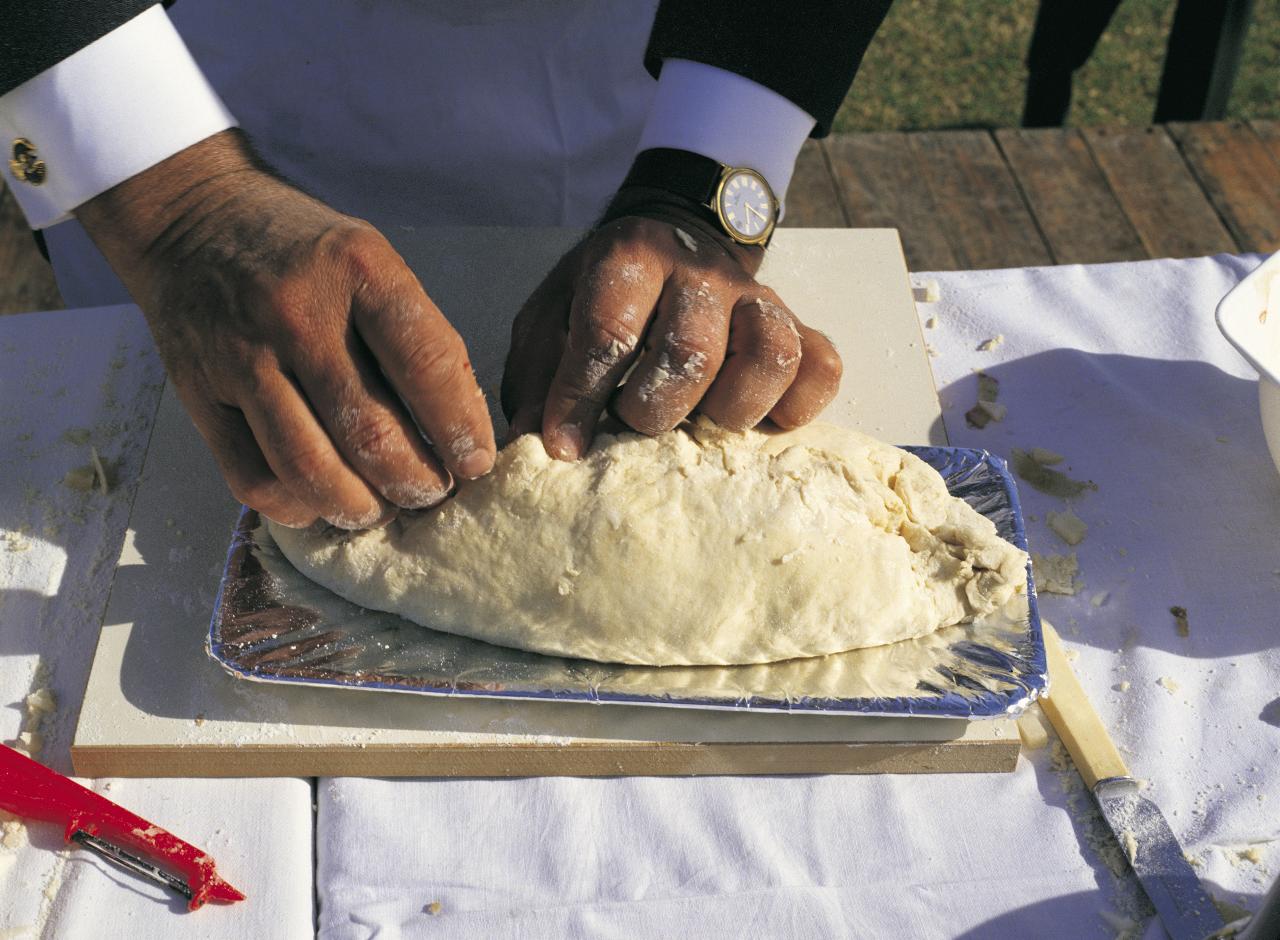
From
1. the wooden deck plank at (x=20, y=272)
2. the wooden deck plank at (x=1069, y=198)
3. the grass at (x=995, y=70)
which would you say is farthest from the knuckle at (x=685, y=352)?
the grass at (x=995, y=70)

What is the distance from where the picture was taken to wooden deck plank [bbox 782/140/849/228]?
10.8ft

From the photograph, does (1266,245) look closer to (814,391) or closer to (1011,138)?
(1011,138)

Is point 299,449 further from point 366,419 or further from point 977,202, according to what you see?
point 977,202

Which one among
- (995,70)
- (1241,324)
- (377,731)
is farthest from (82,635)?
(995,70)

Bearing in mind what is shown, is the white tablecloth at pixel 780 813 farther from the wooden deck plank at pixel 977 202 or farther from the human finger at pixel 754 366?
the wooden deck plank at pixel 977 202

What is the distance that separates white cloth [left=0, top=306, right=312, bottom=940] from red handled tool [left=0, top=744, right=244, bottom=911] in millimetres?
27

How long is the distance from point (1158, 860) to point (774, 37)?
1398mm

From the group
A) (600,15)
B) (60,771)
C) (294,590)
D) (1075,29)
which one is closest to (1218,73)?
(1075,29)

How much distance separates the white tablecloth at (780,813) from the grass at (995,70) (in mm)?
3614

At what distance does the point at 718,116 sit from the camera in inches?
72.3

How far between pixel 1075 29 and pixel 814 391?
2913 millimetres

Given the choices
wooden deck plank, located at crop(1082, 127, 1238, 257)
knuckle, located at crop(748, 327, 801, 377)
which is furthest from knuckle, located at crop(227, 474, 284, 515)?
wooden deck plank, located at crop(1082, 127, 1238, 257)

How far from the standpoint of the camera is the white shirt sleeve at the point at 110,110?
159 cm

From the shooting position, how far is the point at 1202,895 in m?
1.45
